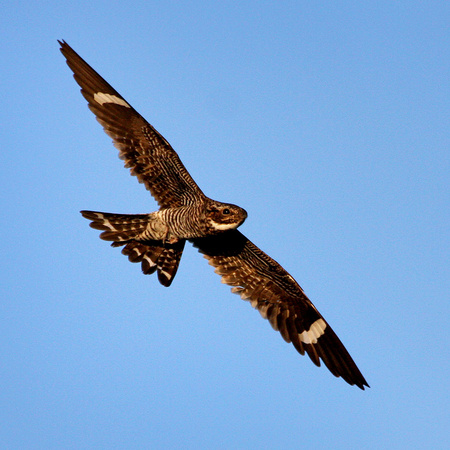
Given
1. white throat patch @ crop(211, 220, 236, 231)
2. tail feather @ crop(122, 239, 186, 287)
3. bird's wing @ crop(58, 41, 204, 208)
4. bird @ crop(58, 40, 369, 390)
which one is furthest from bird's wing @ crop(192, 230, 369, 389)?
bird's wing @ crop(58, 41, 204, 208)

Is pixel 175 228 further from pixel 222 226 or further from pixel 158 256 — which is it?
pixel 222 226

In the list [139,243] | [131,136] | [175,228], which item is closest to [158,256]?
[139,243]

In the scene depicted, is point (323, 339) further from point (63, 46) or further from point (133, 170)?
point (63, 46)

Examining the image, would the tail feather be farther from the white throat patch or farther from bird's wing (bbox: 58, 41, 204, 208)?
the white throat patch

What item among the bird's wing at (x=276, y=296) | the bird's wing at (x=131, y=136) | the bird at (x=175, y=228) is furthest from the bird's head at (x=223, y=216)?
the bird's wing at (x=276, y=296)

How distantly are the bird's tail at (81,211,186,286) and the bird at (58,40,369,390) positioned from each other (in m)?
0.02

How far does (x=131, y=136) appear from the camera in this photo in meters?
9.80

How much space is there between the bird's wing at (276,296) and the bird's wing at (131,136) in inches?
38.0

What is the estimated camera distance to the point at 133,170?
32.2ft

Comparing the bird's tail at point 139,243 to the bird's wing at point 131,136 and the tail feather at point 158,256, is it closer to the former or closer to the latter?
the tail feather at point 158,256

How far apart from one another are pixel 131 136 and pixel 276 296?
360 centimetres

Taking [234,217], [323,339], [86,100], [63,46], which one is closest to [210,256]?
[234,217]

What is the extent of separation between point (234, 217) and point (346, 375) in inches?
126

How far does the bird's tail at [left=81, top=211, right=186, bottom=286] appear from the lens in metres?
9.69
